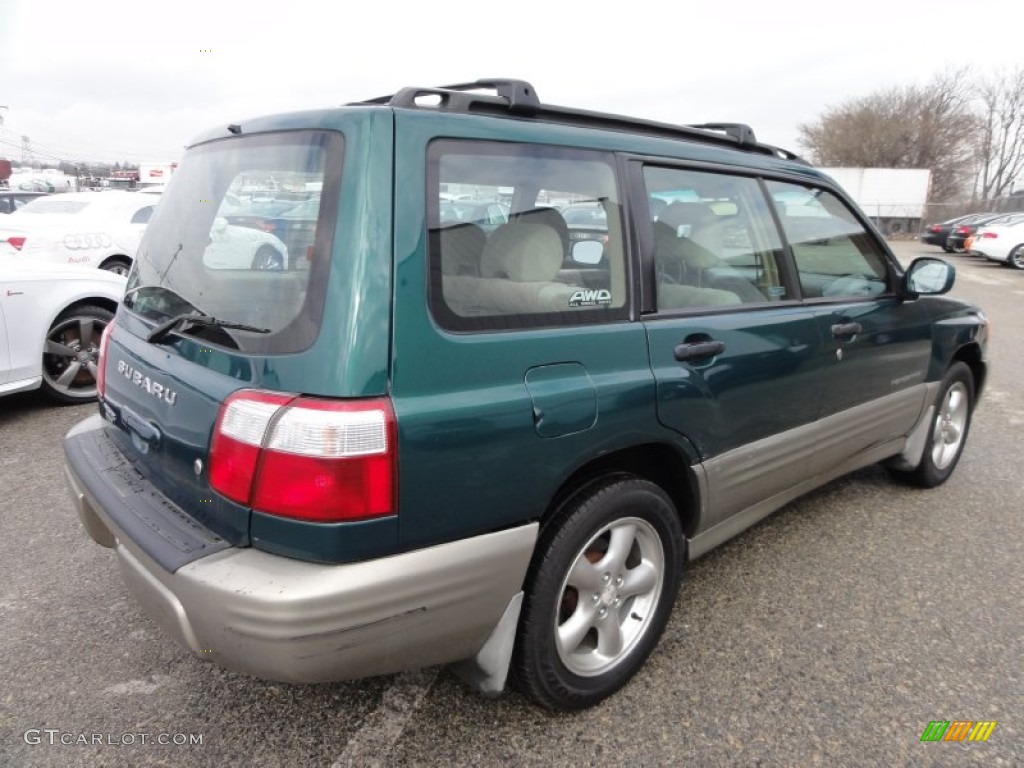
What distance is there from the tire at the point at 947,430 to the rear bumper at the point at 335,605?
9.49 ft

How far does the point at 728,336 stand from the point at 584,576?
0.95m

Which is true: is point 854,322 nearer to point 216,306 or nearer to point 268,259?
point 268,259

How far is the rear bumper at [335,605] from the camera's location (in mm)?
1522

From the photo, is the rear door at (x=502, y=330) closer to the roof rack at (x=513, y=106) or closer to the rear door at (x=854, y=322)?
the roof rack at (x=513, y=106)

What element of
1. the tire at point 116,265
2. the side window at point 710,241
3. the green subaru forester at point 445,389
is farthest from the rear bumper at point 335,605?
the tire at point 116,265

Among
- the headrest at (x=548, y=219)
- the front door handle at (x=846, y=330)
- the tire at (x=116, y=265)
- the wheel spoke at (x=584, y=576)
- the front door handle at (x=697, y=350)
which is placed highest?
the headrest at (x=548, y=219)

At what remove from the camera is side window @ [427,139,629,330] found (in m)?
1.74

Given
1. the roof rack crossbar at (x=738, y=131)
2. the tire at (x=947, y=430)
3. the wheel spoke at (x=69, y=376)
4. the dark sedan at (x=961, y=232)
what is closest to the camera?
the roof rack crossbar at (x=738, y=131)

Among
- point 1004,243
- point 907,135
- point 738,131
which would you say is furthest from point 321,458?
point 907,135

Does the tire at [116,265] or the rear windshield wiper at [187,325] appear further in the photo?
the tire at [116,265]

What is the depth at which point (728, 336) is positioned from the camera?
2357 mm

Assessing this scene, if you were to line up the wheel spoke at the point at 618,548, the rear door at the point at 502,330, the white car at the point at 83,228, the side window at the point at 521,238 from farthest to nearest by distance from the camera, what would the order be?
the white car at the point at 83,228 → the wheel spoke at the point at 618,548 → the side window at the point at 521,238 → the rear door at the point at 502,330

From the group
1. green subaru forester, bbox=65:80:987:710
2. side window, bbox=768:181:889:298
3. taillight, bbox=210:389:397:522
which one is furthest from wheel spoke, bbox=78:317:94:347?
side window, bbox=768:181:889:298

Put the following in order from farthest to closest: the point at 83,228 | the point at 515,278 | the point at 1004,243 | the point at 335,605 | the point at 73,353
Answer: the point at 1004,243 < the point at 83,228 < the point at 73,353 < the point at 515,278 < the point at 335,605
